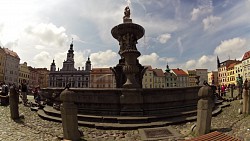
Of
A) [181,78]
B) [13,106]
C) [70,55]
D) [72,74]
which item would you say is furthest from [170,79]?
[13,106]

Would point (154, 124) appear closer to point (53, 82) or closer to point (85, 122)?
point (85, 122)

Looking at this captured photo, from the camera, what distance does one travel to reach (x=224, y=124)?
7848mm

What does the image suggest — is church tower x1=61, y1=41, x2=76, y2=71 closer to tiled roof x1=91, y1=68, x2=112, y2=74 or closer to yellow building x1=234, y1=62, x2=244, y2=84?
tiled roof x1=91, y1=68, x2=112, y2=74

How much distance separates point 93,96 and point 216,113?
642cm

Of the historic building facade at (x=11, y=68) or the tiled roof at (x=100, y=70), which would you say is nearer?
the historic building facade at (x=11, y=68)

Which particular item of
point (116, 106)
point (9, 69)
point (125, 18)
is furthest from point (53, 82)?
point (116, 106)

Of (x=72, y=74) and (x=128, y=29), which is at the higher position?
(x=128, y=29)

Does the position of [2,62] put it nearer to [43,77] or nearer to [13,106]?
[43,77]

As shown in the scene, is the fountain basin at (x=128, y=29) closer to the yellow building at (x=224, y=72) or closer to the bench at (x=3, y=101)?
the bench at (x=3, y=101)

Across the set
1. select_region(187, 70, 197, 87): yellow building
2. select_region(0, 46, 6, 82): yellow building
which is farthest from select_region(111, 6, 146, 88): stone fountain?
select_region(187, 70, 197, 87): yellow building

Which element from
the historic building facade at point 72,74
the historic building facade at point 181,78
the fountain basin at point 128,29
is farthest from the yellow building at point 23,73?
the fountain basin at point 128,29

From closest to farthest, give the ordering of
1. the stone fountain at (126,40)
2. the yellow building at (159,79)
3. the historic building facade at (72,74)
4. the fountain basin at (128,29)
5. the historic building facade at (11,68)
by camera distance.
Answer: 1. the stone fountain at (126,40)
2. the fountain basin at (128,29)
3. the historic building facade at (11,68)
4. the yellow building at (159,79)
5. the historic building facade at (72,74)

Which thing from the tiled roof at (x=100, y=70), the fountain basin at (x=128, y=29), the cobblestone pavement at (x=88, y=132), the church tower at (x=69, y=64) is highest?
the church tower at (x=69, y=64)

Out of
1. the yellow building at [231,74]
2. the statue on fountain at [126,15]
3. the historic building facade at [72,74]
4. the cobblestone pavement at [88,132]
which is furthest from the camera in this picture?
the historic building facade at [72,74]
